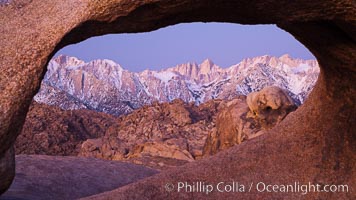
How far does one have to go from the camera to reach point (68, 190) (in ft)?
29.6

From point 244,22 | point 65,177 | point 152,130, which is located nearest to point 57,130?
point 152,130

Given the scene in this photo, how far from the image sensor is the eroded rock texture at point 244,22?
3523 millimetres

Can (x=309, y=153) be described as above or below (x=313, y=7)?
below

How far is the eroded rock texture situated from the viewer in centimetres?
352

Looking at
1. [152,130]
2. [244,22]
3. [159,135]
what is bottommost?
[159,135]

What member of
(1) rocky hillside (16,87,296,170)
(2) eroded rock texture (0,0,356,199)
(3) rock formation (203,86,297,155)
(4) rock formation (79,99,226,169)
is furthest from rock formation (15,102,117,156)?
(2) eroded rock texture (0,0,356,199)

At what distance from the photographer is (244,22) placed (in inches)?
196

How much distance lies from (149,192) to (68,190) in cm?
383

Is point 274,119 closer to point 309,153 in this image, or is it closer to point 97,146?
point 309,153

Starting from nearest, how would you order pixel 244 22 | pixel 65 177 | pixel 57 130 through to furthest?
pixel 244 22 → pixel 65 177 → pixel 57 130

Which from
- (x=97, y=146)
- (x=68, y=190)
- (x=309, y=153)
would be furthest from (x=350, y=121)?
(x=97, y=146)

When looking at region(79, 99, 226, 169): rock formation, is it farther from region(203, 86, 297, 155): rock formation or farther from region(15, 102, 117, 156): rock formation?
region(203, 86, 297, 155): rock formation

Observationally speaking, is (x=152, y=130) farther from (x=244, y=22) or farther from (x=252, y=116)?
(x=244, y=22)

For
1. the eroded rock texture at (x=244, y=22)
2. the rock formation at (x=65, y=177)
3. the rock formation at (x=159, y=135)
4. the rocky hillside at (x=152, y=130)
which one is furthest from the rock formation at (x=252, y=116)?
the eroded rock texture at (x=244, y=22)
